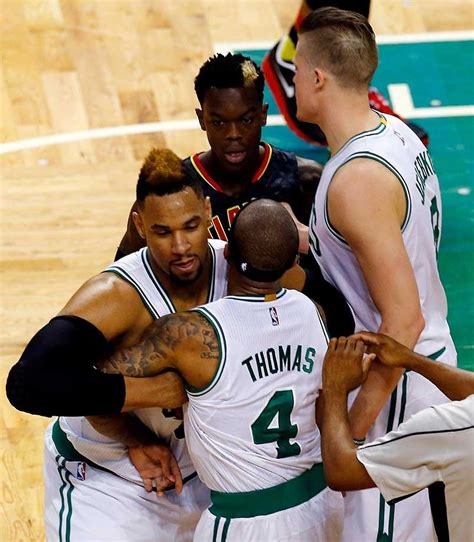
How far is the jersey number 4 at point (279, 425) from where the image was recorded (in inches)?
145

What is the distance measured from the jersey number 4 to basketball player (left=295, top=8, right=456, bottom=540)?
0.26m

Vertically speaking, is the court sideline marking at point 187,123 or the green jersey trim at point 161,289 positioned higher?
the court sideline marking at point 187,123

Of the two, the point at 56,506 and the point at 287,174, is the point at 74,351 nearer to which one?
the point at 56,506

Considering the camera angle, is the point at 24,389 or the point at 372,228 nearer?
the point at 24,389

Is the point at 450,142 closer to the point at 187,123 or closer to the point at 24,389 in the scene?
the point at 187,123

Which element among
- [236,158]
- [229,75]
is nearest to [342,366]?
[236,158]

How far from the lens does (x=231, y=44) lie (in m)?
8.87

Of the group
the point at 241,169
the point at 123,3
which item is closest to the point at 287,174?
the point at 241,169

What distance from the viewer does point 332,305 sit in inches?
162

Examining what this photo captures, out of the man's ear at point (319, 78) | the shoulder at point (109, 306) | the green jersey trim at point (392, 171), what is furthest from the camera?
the man's ear at point (319, 78)

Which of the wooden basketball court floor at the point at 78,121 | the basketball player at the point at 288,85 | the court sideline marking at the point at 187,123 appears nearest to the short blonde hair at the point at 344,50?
Answer: the wooden basketball court floor at the point at 78,121

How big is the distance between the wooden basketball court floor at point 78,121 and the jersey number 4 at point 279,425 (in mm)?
1682

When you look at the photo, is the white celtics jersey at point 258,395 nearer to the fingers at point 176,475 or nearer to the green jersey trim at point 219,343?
the green jersey trim at point 219,343

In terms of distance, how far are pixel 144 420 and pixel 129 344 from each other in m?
0.37
